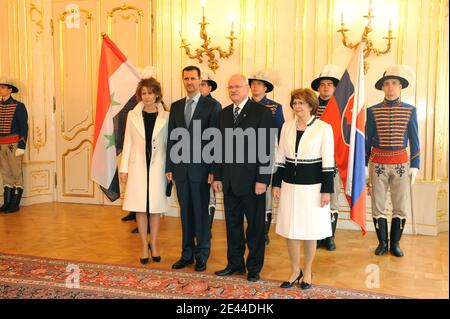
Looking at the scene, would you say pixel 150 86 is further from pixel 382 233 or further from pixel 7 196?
pixel 7 196

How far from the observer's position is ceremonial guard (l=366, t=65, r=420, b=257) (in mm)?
4340

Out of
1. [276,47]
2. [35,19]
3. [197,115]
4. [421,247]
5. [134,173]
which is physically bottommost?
[421,247]

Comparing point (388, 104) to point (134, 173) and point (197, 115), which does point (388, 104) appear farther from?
point (134, 173)

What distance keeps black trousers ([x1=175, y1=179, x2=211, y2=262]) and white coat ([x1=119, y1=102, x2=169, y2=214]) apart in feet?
0.60

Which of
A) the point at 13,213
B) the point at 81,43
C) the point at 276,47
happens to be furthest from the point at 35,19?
the point at 276,47

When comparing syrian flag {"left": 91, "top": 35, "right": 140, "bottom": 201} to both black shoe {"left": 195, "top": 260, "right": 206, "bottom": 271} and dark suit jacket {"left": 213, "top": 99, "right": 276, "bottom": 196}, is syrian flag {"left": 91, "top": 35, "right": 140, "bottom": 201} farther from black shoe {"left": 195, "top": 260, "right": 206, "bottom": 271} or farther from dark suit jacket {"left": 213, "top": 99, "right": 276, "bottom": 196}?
dark suit jacket {"left": 213, "top": 99, "right": 276, "bottom": 196}

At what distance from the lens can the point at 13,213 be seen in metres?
6.24

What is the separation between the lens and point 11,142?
6.34 metres

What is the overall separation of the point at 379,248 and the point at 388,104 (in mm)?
1413

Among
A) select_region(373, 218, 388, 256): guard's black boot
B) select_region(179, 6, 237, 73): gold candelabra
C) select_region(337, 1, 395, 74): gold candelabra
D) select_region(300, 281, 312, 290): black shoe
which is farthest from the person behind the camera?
select_region(179, 6, 237, 73): gold candelabra

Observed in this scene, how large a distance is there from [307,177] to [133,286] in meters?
1.55

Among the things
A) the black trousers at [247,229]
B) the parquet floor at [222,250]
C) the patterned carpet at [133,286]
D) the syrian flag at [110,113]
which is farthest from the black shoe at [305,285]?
the syrian flag at [110,113]

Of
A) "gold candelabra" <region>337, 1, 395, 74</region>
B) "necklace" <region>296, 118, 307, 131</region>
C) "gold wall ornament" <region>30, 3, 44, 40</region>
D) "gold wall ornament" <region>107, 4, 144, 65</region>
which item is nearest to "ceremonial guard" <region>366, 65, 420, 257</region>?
"gold candelabra" <region>337, 1, 395, 74</region>

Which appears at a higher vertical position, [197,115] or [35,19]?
[35,19]
